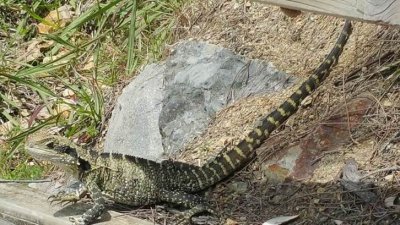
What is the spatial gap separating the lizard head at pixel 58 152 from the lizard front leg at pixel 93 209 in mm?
163

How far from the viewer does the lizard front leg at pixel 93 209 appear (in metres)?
4.90

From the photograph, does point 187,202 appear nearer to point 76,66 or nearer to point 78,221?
point 78,221

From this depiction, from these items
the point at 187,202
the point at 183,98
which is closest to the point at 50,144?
the point at 187,202

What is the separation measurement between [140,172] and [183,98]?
981 mm

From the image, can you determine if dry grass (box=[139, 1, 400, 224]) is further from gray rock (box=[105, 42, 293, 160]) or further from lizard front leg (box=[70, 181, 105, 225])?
lizard front leg (box=[70, 181, 105, 225])

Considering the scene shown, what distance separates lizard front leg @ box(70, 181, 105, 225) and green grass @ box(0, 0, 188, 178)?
4.20ft

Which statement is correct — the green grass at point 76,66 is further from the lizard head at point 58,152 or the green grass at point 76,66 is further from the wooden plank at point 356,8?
the wooden plank at point 356,8

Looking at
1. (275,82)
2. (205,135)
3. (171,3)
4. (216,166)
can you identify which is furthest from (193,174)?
(171,3)

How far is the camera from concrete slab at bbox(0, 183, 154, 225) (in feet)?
16.3

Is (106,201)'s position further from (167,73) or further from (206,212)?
(167,73)

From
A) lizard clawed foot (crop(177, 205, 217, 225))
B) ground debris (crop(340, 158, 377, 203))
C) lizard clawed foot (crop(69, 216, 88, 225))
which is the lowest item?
lizard clawed foot (crop(177, 205, 217, 225))

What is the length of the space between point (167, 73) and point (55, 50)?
5.61 ft

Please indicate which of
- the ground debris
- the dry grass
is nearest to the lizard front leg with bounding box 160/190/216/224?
the dry grass

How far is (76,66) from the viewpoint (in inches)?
286
